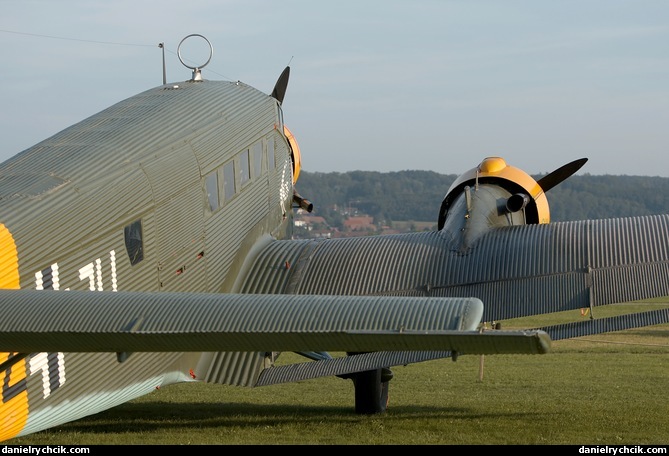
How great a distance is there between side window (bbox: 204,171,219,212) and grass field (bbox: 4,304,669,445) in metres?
2.79

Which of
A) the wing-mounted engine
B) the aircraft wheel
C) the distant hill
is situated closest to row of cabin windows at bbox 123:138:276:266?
the wing-mounted engine

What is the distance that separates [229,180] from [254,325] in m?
6.94

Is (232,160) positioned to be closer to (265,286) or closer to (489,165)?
(265,286)

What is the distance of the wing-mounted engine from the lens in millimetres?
14288

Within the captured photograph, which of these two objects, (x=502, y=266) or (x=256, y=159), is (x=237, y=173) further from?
(x=502, y=266)

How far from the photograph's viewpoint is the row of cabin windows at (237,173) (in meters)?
12.4

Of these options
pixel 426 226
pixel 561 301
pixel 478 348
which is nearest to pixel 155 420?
pixel 561 301

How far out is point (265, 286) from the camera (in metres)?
13.2

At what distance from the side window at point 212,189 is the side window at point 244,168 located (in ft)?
3.29

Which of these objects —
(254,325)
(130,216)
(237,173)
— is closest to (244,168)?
(237,173)

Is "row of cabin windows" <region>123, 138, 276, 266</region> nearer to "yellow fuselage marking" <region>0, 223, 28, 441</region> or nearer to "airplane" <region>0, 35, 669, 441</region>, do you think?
"airplane" <region>0, 35, 669, 441</region>

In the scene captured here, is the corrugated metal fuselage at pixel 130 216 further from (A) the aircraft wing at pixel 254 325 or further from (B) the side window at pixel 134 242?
(A) the aircraft wing at pixel 254 325

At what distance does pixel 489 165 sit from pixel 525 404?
3684 millimetres

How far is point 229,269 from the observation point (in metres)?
12.8
